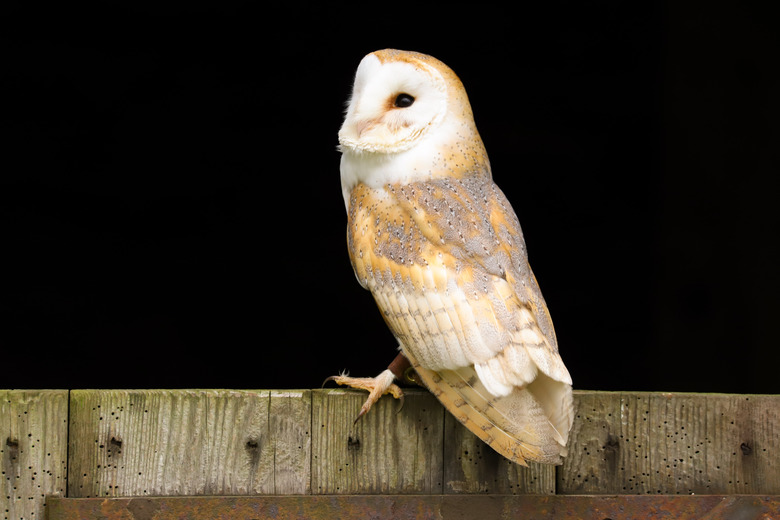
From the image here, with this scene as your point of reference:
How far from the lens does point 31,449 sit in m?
2.10

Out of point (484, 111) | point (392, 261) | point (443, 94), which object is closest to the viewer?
point (392, 261)

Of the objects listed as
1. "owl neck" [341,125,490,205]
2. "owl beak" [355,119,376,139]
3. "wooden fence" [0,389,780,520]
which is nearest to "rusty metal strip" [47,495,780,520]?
"wooden fence" [0,389,780,520]

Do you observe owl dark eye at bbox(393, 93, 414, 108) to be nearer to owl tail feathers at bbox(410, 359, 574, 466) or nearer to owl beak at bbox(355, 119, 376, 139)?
owl beak at bbox(355, 119, 376, 139)

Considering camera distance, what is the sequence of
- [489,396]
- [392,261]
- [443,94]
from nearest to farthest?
[489,396], [392,261], [443,94]

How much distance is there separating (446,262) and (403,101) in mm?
512

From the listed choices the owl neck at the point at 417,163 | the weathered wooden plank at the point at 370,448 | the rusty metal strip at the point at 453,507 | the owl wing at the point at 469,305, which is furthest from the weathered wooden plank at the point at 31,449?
the owl neck at the point at 417,163

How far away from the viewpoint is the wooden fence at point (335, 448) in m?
2.11

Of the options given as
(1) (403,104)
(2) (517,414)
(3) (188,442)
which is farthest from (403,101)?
(3) (188,442)

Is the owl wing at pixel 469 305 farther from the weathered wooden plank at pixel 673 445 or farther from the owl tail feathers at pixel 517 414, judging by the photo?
the weathered wooden plank at pixel 673 445

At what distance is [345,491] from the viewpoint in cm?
221

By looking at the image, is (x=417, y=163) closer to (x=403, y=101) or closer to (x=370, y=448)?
(x=403, y=101)

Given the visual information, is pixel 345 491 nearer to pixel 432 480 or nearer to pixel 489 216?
pixel 432 480

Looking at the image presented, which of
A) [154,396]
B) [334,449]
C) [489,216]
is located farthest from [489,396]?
[154,396]

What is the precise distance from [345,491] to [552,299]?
346cm
